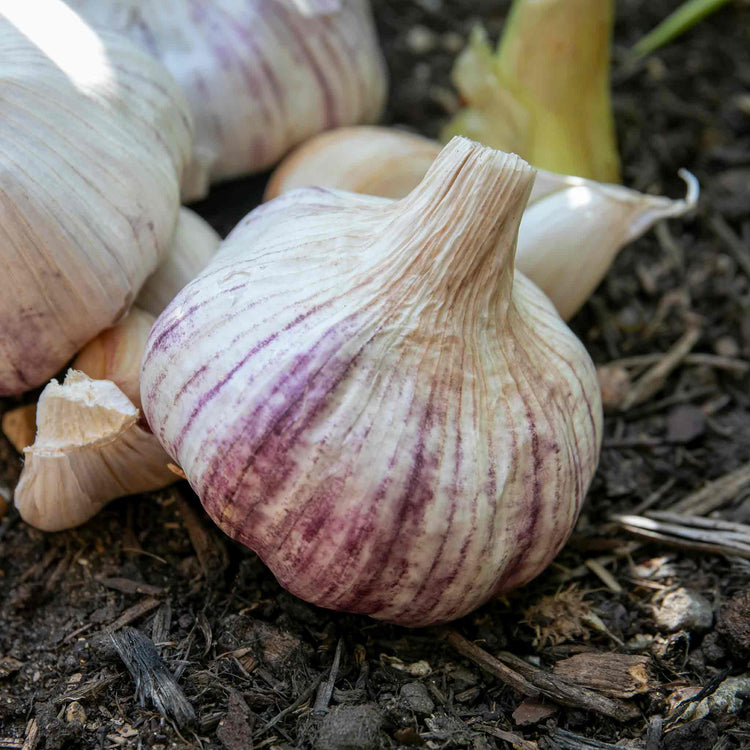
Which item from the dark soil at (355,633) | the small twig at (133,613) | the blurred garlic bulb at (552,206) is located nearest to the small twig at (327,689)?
the dark soil at (355,633)

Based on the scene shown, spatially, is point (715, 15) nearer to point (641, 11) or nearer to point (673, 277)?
point (641, 11)

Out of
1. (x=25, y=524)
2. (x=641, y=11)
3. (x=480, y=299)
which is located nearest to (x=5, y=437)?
(x=25, y=524)

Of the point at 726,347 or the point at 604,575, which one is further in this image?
the point at 726,347

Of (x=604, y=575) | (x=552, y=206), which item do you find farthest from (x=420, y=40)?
(x=604, y=575)

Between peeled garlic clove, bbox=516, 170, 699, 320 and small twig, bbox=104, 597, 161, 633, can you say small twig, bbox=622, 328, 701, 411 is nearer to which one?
peeled garlic clove, bbox=516, 170, 699, 320

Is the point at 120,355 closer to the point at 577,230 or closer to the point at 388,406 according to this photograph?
the point at 388,406

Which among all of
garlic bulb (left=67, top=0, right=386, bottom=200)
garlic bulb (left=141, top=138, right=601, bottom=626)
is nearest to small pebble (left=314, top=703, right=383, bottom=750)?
garlic bulb (left=141, top=138, right=601, bottom=626)
